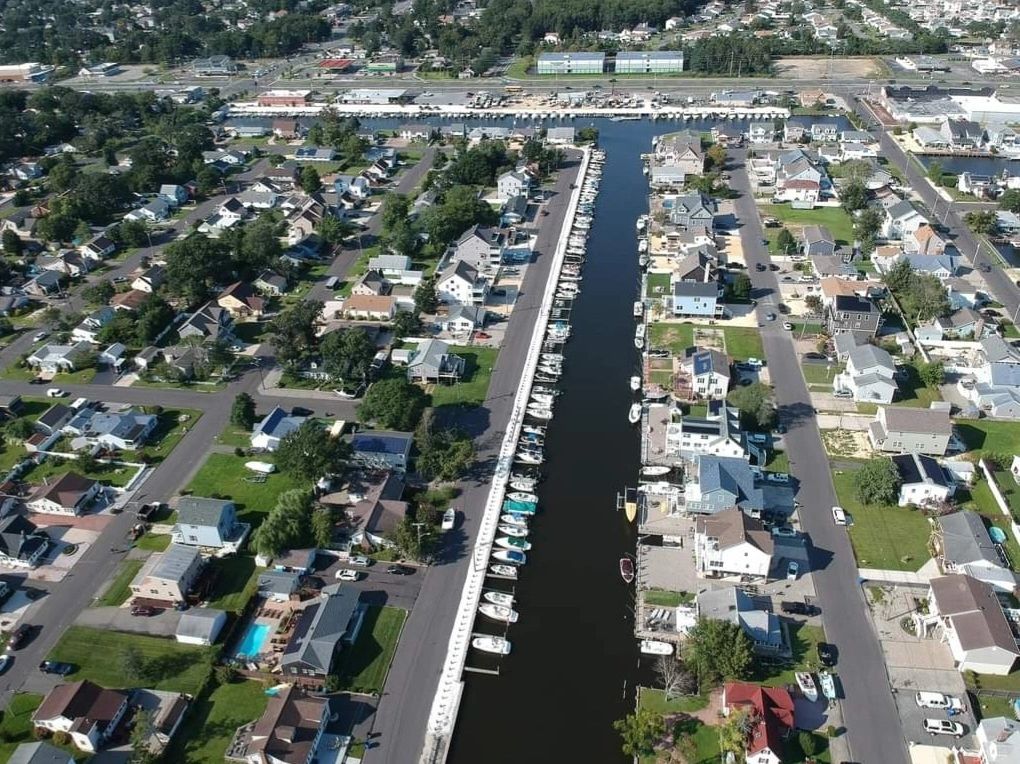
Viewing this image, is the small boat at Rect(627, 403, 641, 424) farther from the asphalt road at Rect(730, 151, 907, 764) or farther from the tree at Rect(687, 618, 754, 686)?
the tree at Rect(687, 618, 754, 686)

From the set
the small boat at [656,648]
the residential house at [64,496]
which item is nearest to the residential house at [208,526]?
the residential house at [64,496]

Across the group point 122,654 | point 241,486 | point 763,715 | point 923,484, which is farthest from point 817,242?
point 122,654

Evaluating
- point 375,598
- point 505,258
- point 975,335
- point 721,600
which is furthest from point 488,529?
point 975,335

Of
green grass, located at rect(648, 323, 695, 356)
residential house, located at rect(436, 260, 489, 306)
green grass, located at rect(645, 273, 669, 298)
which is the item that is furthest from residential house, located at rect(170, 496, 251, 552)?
green grass, located at rect(645, 273, 669, 298)

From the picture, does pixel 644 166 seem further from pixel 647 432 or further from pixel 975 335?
pixel 647 432

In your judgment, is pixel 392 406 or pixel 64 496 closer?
pixel 64 496

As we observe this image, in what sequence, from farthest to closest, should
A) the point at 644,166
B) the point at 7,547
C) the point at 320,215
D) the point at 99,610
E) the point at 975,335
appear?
the point at 644,166, the point at 320,215, the point at 975,335, the point at 7,547, the point at 99,610

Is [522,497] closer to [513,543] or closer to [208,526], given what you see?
[513,543]
